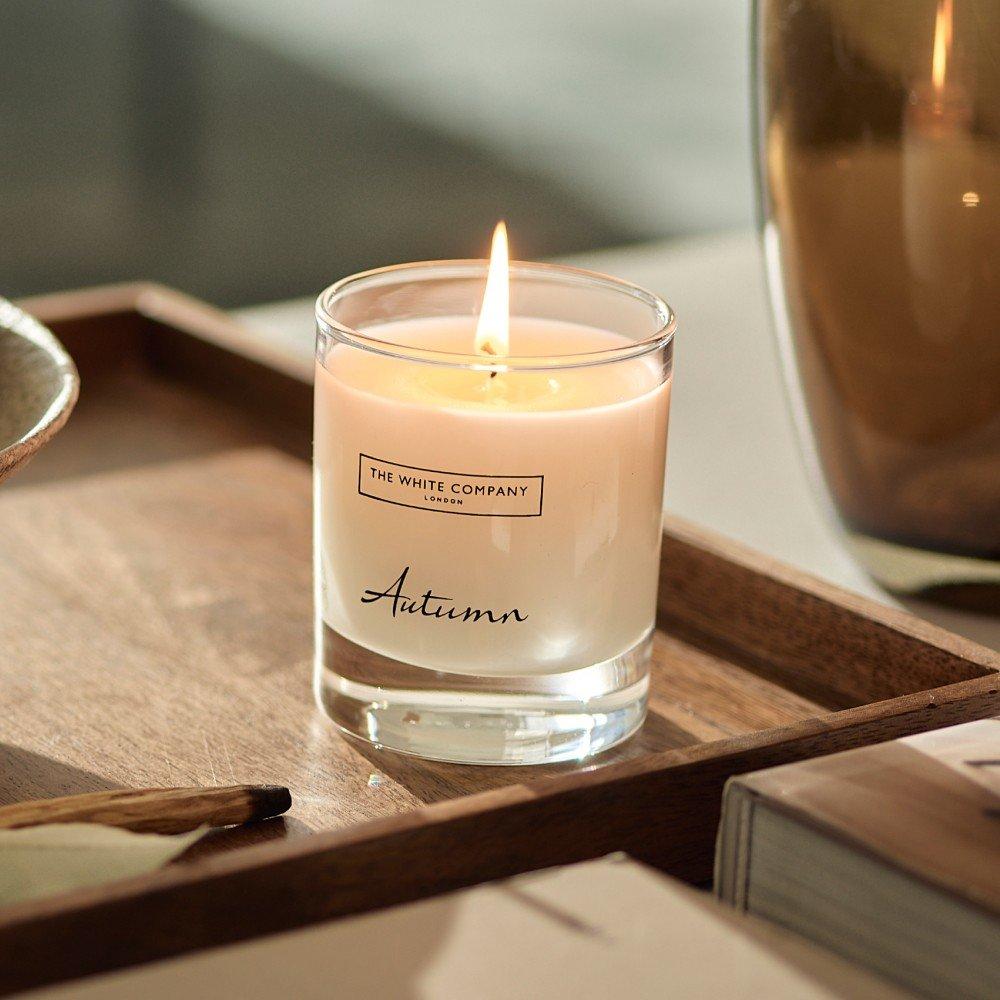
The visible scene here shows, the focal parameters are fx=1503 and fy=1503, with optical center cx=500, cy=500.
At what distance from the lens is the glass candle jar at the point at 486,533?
0.31 metres

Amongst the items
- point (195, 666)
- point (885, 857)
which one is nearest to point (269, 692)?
point (195, 666)

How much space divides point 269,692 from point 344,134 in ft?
6.01

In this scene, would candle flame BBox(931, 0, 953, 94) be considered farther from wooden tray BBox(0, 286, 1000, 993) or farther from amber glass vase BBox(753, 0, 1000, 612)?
wooden tray BBox(0, 286, 1000, 993)

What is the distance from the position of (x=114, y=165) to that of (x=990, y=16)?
1.76m

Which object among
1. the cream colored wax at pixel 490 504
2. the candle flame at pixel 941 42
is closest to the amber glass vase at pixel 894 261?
the candle flame at pixel 941 42

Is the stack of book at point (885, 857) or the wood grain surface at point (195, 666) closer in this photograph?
the stack of book at point (885, 857)

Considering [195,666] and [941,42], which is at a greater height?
[941,42]

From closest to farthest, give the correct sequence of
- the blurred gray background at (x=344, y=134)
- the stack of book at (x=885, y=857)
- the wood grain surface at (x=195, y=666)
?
the stack of book at (x=885, y=857) < the wood grain surface at (x=195, y=666) < the blurred gray background at (x=344, y=134)

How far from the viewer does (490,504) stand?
1.01ft

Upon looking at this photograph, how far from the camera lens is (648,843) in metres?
0.29

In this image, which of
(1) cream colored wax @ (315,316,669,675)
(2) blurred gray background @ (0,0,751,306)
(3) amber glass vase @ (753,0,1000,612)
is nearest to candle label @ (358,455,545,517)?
(1) cream colored wax @ (315,316,669,675)

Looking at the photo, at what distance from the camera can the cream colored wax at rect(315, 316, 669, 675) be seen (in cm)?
31

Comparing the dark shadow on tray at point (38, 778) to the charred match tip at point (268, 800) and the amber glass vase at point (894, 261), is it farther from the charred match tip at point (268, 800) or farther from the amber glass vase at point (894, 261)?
the amber glass vase at point (894, 261)

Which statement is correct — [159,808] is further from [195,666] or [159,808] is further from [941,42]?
[941,42]
